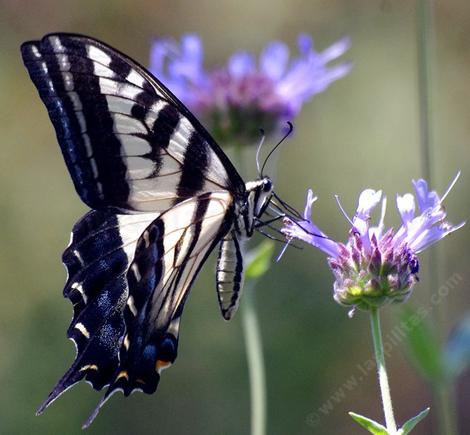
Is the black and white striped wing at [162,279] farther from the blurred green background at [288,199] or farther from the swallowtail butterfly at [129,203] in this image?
the blurred green background at [288,199]

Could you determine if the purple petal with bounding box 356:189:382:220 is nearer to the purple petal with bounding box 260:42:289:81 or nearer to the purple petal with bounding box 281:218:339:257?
the purple petal with bounding box 281:218:339:257

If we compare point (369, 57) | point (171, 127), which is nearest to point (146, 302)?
point (171, 127)

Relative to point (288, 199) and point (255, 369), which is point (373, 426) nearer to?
point (255, 369)

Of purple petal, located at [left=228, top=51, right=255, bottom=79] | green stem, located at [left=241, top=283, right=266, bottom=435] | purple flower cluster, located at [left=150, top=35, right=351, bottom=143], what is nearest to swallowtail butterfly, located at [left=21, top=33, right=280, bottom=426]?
green stem, located at [left=241, top=283, right=266, bottom=435]

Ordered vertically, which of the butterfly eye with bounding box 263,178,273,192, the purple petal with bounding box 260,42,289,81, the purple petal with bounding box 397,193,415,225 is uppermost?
the purple petal with bounding box 260,42,289,81

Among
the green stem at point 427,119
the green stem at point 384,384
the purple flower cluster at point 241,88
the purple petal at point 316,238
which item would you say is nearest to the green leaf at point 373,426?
the green stem at point 384,384

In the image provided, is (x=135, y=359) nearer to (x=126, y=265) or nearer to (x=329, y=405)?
(x=126, y=265)
